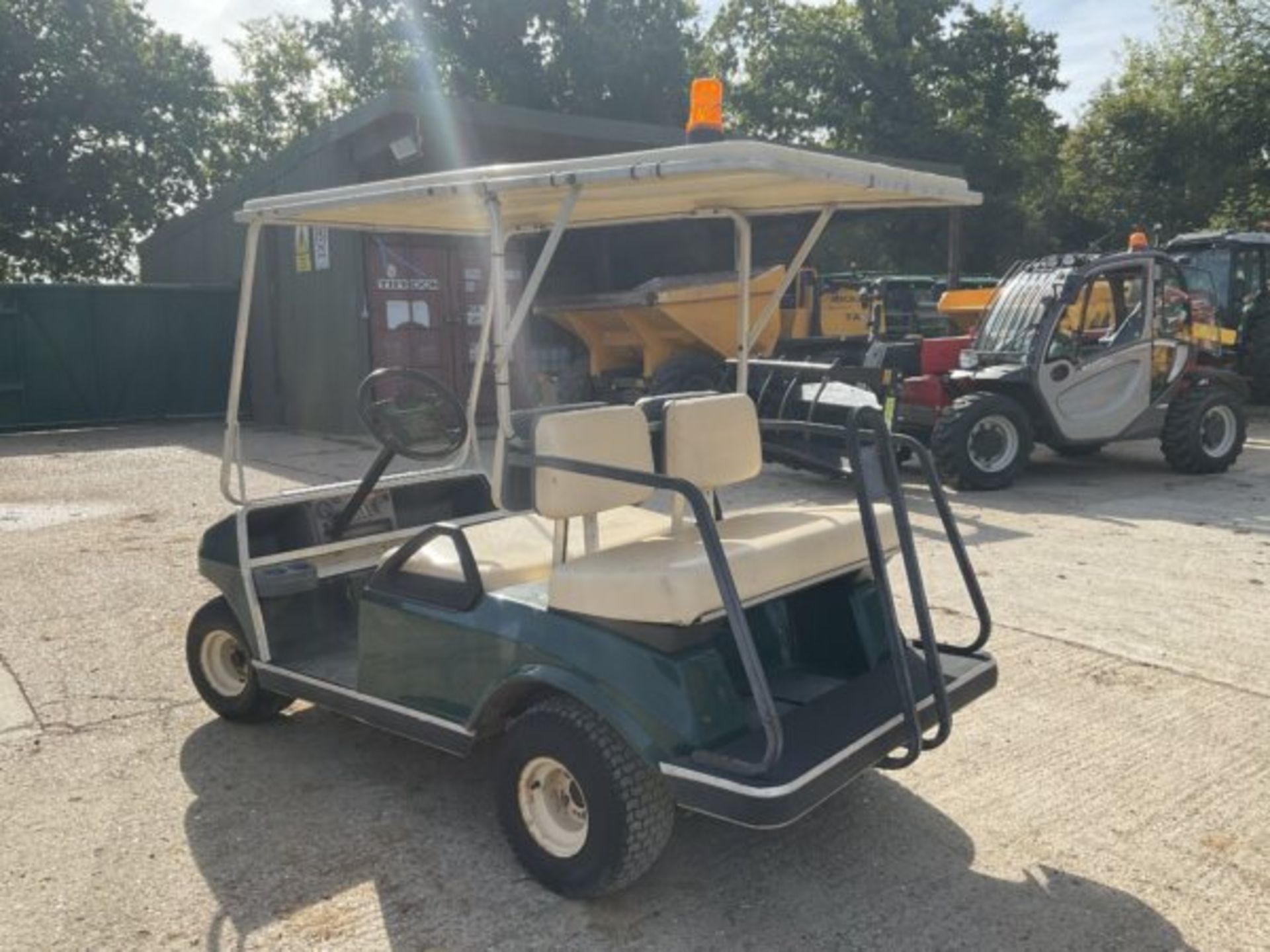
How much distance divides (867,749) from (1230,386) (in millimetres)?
7739

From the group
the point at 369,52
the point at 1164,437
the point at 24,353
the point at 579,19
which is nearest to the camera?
the point at 1164,437

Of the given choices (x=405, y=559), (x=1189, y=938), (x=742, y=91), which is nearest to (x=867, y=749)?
(x=1189, y=938)

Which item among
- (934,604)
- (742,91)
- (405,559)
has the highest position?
(742,91)

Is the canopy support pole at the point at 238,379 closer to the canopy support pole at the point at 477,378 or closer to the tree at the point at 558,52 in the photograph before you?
the canopy support pole at the point at 477,378

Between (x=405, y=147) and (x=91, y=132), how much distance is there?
15379 mm

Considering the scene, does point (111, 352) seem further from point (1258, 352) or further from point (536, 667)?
point (1258, 352)

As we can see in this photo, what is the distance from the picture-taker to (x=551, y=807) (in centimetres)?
265

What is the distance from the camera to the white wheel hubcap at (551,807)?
2.59 metres

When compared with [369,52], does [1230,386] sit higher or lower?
lower

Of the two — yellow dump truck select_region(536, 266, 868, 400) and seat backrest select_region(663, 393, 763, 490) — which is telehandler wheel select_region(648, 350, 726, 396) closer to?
yellow dump truck select_region(536, 266, 868, 400)

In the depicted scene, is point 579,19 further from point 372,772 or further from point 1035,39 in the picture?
point 372,772

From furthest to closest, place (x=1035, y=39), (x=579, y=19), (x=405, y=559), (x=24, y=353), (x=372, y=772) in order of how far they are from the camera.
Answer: (x=1035, y=39), (x=579, y=19), (x=24, y=353), (x=372, y=772), (x=405, y=559)

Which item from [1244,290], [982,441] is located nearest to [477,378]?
[982,441]

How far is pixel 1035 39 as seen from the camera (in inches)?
1126
